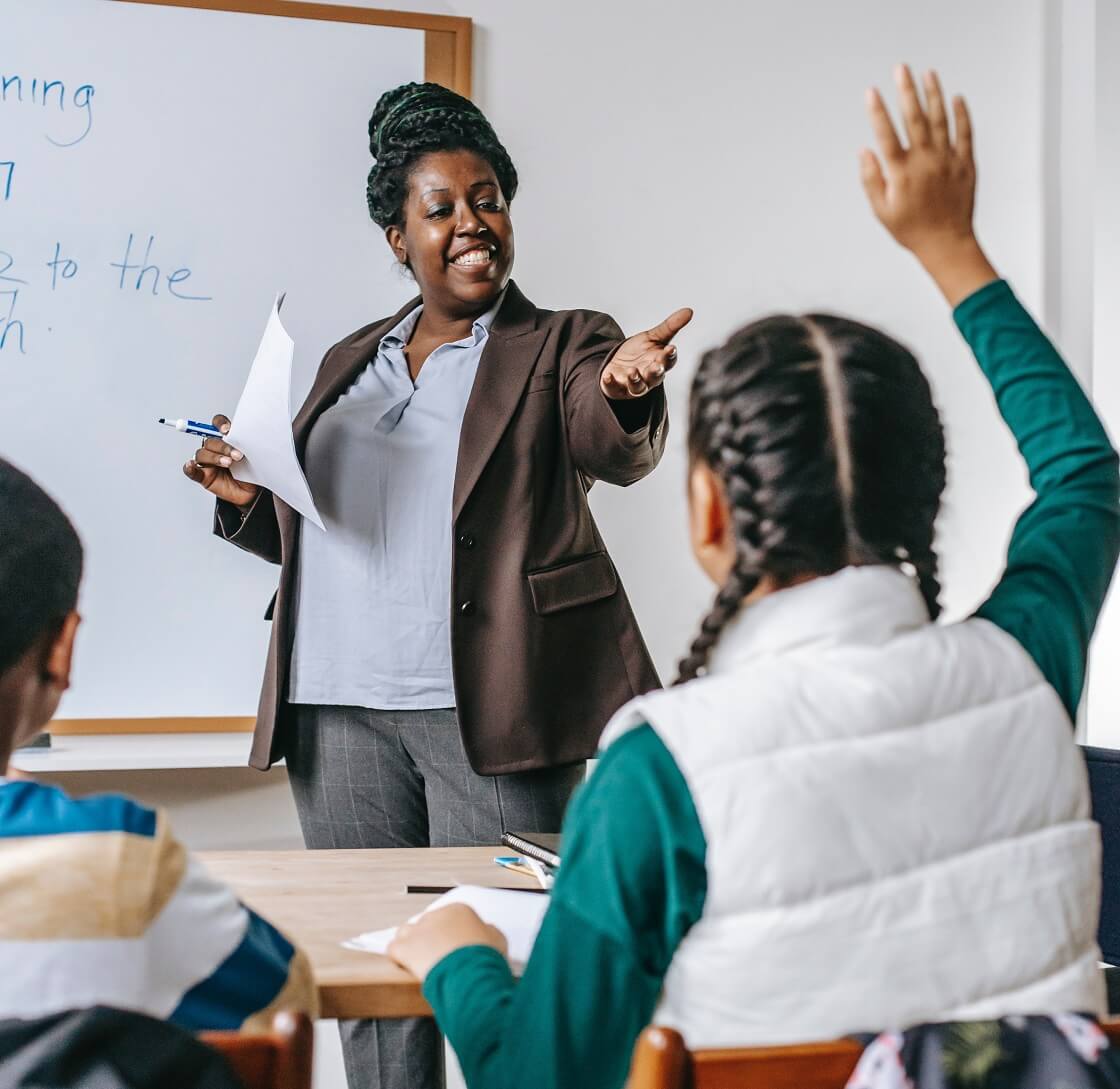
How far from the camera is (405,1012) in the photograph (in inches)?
39.8

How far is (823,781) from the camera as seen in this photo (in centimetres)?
74

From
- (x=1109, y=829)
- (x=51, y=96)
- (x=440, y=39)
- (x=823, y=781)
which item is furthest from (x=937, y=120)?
(x=51, y=96)

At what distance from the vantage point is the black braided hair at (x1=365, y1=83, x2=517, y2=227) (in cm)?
191

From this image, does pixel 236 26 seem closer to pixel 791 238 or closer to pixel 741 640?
pixel 791 238

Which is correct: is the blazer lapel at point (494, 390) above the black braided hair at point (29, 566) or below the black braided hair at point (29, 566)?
above

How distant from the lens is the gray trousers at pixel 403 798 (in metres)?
1.75

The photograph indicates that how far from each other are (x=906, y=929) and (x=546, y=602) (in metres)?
1.07

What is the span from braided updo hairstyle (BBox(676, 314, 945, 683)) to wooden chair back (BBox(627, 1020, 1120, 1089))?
0.27m

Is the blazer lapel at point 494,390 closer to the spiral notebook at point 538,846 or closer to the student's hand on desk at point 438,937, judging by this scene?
the spiral notebook at point 538,846

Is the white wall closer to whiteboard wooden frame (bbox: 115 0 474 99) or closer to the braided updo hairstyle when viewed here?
whiteboard wooden frame (bbox: 115 0 474 99)

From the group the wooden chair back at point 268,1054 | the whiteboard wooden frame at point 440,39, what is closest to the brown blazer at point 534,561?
the whiteboard wooden frame at point 440,39

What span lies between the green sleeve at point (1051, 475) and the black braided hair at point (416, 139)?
44.1 inches

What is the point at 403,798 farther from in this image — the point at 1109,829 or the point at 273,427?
the point at 1109,829

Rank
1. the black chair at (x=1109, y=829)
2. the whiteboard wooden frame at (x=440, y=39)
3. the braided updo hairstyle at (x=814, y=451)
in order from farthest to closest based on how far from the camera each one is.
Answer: the whiteboard wooden frame at (x=440, y=39) < the black chair at (x=1109, y=829) < the braided updo hairstyle at (x=814, y=451)
